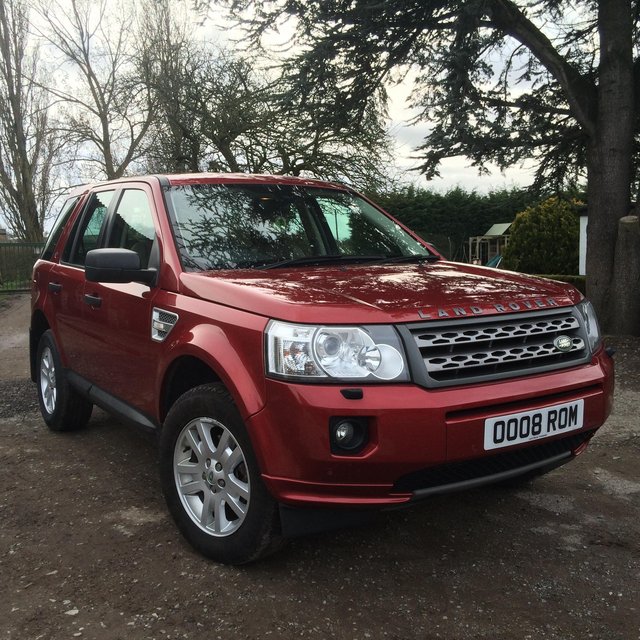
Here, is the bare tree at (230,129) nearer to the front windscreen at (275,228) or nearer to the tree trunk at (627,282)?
the tree trunk at (627,282)

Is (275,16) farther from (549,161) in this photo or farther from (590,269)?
(590,269)

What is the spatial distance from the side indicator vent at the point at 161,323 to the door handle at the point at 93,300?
764 millimetres

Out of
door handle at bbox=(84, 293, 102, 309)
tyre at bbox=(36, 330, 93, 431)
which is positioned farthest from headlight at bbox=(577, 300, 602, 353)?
tyre at bbox=(36, 330, 93, 431)

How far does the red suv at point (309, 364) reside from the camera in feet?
7.88

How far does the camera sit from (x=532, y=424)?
2.62 meters

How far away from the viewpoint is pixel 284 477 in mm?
2443

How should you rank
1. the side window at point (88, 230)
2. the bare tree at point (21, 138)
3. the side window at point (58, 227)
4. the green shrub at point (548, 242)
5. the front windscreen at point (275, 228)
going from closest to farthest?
the front windscreen at point (275, 228) → the side window at point (88, 230) → the side window at point (58, 227) → the green shrub at point (548, 242) → the bare tree at point (21, 138)

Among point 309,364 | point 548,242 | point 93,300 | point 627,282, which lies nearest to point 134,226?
point 93,300

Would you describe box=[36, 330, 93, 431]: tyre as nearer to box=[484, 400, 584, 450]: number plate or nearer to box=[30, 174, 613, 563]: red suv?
box=[30, 174, 613, 563]: red suv

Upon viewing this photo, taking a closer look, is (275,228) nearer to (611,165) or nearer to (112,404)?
(112,404)

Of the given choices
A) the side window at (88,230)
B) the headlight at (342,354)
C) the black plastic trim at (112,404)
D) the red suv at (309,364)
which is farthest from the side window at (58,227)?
the headlight at (342,354)

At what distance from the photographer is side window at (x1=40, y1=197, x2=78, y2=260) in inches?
197

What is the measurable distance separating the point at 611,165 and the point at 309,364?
8.46m

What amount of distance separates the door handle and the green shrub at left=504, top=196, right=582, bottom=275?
52.5 ft
